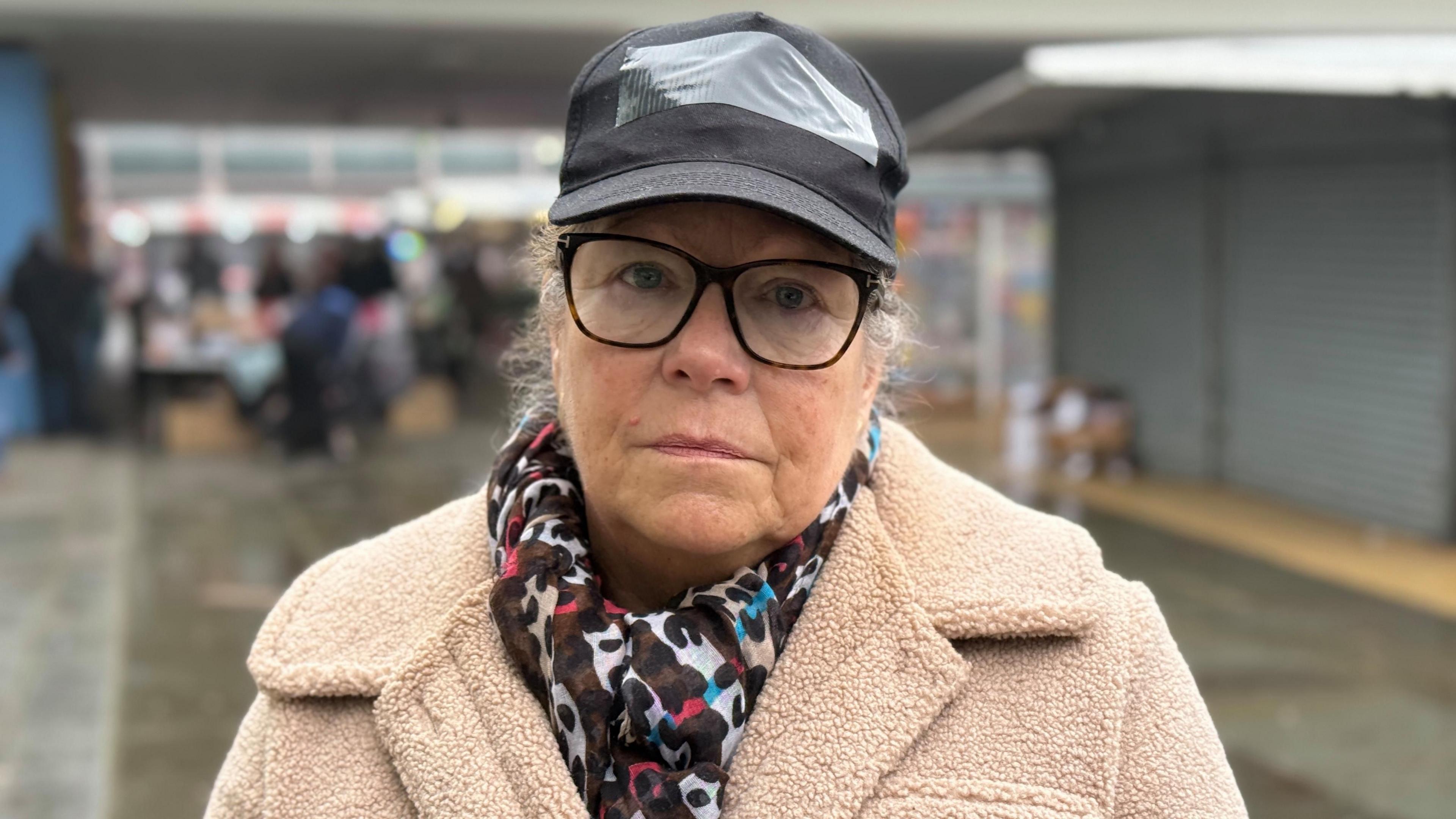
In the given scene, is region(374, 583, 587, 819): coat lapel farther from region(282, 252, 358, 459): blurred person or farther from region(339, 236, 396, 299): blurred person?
region(339, 236, 396, 299): blurred person

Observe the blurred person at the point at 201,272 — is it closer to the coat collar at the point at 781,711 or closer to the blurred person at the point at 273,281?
the blurred person at the point at 273,281

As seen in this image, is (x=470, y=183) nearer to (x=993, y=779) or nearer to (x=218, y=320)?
(x=218, y=320)

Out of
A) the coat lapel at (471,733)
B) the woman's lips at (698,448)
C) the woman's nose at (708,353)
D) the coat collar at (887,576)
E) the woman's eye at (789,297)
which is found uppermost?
the woman's eye at (789,297)

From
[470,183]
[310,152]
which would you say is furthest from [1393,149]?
[310,152]

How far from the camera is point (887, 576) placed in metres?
1.57

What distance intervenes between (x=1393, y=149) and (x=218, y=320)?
39.5ft

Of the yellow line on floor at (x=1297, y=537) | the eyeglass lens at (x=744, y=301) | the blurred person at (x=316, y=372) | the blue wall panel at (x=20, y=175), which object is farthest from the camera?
the blue wall panel at (x=20, y=175)

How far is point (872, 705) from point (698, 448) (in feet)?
1.16

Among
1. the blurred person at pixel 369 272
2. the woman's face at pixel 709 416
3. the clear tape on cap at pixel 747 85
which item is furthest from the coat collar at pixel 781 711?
the blurred person at pixel 369 272

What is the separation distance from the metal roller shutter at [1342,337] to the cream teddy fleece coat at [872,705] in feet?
27.3

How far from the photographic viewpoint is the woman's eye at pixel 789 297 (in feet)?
4.71

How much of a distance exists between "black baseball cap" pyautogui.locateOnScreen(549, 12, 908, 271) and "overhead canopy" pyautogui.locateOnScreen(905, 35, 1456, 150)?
21.9 feet

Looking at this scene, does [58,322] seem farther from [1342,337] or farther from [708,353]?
[708,353]

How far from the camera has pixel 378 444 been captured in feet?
45.3
